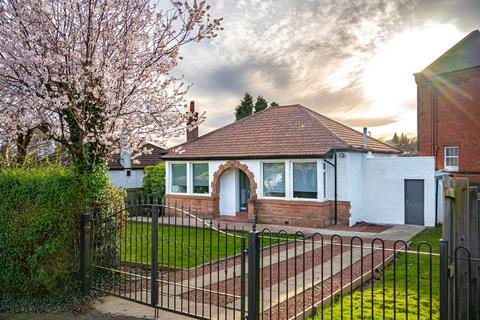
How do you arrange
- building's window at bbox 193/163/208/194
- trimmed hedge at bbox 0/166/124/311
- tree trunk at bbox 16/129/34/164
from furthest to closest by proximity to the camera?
building's window at bbox 193/163/208/194
tree trunk at bbox 16/129/34/164
trimmed hedge at bbox 0/166/124/311

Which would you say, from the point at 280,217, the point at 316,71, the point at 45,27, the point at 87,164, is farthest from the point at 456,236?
the point at 280,217

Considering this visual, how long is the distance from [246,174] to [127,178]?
12.4 m

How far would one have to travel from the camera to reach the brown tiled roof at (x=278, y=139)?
16.0m

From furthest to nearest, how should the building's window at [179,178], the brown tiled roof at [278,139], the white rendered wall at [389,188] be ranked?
the building's window at [179,178]
the brown tiled roof at [278,139]
the white rendered wall at [389,188]

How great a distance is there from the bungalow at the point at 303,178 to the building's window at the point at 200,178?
2.0 inches

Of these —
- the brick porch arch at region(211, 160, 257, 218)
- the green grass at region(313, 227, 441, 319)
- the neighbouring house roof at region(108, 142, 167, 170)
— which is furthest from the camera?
the neighbouring house roof at region(108, 142, 167, 170)

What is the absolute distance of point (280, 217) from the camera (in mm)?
Result: 16109

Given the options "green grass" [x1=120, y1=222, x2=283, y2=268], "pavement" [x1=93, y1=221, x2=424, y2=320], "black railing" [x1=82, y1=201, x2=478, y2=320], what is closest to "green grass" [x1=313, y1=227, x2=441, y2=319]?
"black railing" [x1=82, y1=201, x2=478, y2=320]

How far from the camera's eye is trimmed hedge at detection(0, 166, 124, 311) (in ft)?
21.1

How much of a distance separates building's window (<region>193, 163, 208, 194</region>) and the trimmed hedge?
11.8 m

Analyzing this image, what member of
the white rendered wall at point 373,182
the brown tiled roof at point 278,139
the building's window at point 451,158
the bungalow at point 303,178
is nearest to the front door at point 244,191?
the bungalow at point 303,178

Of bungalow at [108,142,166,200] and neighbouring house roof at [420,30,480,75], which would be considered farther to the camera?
bungalow at [108,142,166,200]

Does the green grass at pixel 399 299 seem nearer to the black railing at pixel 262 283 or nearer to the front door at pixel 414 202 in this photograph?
the black railing at pixel 262 283

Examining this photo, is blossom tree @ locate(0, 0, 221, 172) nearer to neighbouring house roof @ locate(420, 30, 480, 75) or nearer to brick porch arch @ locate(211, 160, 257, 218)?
brick porch arch @ locate(211, 160, 257, 218)
